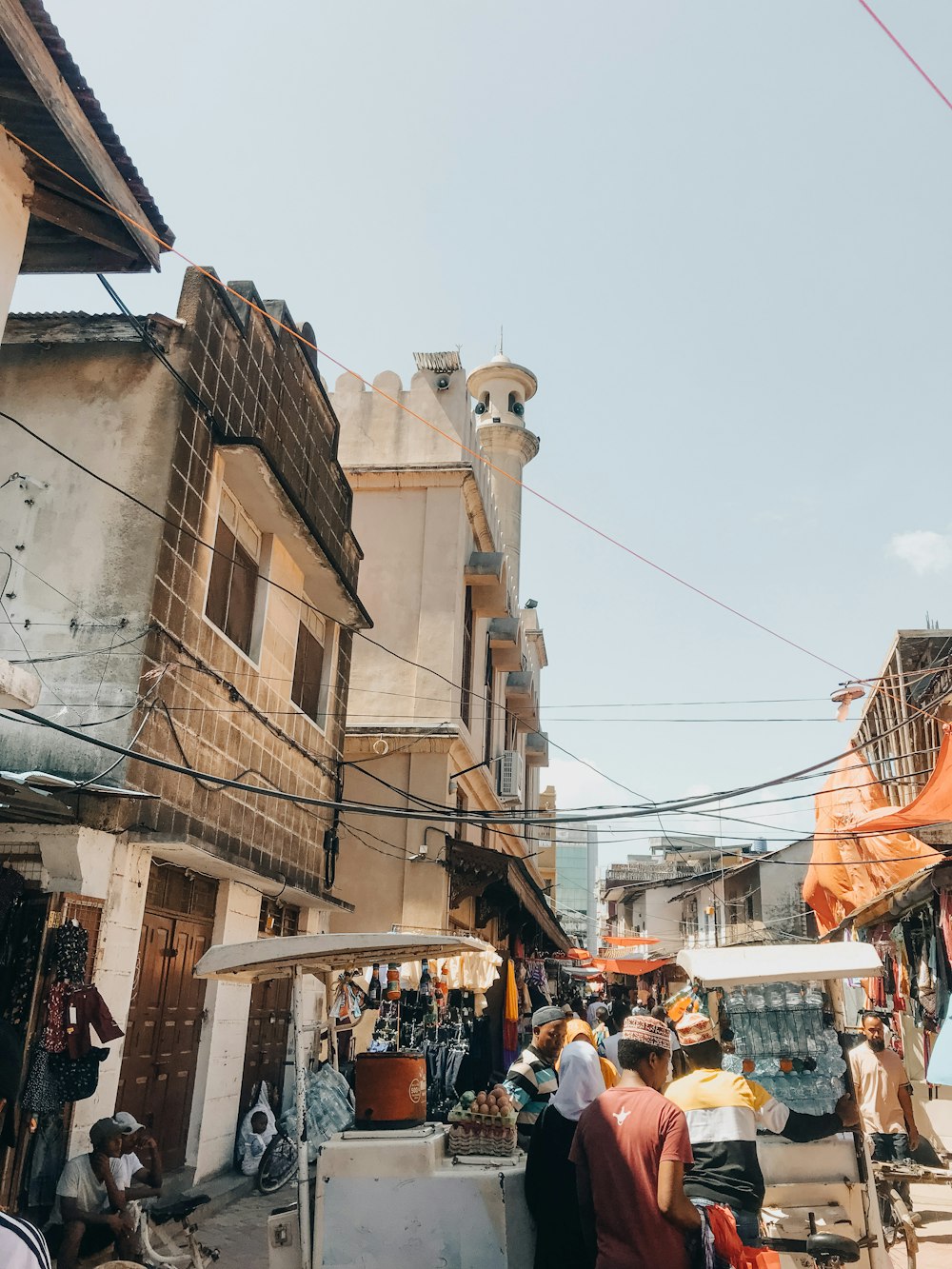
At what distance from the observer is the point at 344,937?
19.0ft

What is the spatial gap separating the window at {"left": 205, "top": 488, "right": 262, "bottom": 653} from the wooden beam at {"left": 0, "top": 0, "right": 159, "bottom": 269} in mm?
3530

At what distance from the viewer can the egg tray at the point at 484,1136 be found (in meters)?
5.67

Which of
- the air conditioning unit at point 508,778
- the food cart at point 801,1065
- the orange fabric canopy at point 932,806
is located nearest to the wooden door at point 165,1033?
the food cart at point 801,1065

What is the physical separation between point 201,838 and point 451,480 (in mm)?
10299

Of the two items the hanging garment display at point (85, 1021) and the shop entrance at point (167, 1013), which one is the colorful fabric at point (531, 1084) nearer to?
the hanging garment display at point (85, 1021)

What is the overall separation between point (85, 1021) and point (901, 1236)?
6.84m

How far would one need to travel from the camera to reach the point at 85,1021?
6.96 meters

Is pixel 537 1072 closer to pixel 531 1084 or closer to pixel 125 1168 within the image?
pixel 531 1084

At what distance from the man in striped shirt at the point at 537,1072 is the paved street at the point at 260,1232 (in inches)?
108

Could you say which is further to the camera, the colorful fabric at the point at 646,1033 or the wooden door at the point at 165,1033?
the wooden door at the point at 165,1033

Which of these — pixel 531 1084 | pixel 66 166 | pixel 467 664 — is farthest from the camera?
pixel 467 664

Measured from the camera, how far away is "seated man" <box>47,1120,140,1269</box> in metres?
6.08

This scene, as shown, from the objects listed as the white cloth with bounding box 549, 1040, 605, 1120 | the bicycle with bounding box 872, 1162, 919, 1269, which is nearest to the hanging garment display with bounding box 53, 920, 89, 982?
the white cloth with bounding box 549, 1040, 605, 1120

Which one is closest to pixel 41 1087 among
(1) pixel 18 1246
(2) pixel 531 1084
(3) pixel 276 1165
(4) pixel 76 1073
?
(4) pixel 76 1073
